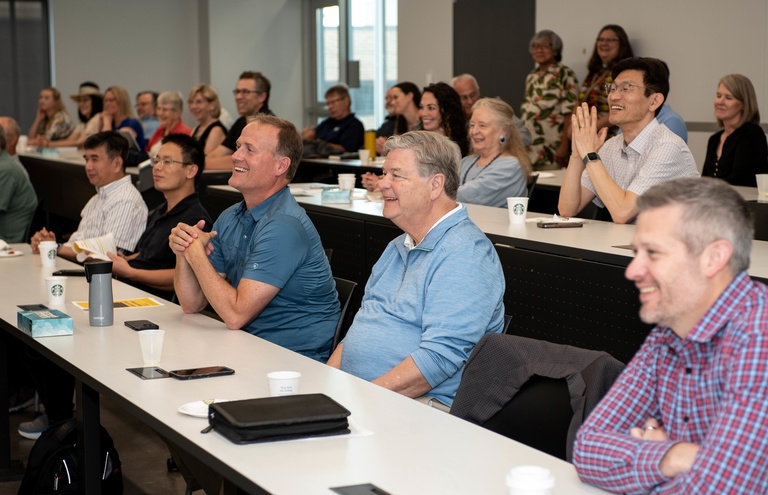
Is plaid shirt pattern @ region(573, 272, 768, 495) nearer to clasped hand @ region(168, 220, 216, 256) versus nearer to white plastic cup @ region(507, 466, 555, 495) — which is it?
white plastic cup @ region(507, 466, 555, 495)

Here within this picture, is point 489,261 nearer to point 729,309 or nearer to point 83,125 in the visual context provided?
point 729,309

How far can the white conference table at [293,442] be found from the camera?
5.13 feet

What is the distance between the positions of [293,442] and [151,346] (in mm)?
691

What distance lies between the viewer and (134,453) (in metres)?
3.62

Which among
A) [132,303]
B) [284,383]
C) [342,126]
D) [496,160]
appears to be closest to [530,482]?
[284,383]

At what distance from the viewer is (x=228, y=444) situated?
1733 mm

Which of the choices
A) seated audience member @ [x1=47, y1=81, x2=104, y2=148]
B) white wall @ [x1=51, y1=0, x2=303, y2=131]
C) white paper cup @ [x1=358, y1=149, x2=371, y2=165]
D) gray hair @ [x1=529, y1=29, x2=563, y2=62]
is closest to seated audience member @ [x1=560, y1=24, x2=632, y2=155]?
gray hair @ [x1=529, y1=29, x2=563, y2=62]

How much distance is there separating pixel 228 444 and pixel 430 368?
0.73 metres

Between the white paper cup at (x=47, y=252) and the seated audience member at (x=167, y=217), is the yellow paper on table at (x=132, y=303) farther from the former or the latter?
the white paper cup at (x=47, y=252)

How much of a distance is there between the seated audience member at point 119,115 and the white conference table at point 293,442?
6711 millimetres

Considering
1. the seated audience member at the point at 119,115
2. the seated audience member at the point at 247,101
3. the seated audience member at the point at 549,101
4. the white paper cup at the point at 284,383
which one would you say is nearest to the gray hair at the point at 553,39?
the seated audience member at the point at 549,101

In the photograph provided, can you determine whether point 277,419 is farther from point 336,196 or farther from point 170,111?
→ point 170,111

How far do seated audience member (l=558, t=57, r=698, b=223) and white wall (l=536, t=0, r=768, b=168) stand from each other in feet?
9.46

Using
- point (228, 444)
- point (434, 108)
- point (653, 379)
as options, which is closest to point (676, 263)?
point (653, 379)
